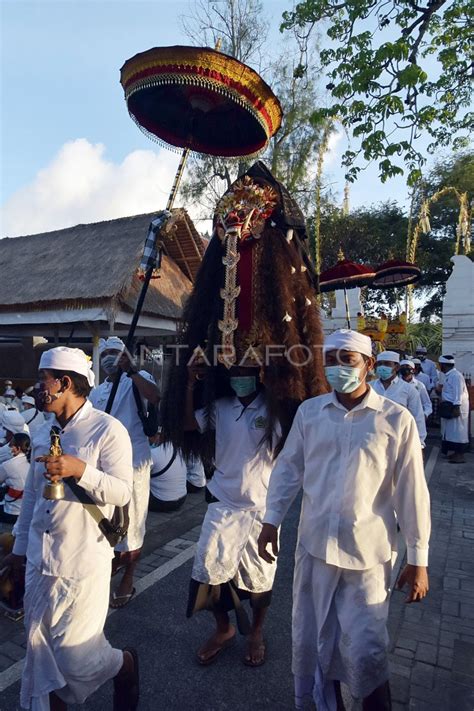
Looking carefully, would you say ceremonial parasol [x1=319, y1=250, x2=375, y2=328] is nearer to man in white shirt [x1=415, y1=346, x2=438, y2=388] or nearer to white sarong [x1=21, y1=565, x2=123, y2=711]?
man in white shirt [x1=415, y1=346, x2=438, y2=388]

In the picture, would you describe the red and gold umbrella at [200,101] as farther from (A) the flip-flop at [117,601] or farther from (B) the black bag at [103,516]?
(A) the flip-flop at [117,601]

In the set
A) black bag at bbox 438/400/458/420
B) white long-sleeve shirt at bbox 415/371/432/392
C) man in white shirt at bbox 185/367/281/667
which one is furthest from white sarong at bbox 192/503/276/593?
white long-sleeve shirt at bbox 415/371/432/392

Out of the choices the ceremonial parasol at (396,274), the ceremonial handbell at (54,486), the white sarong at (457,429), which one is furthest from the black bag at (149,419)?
the white sarong at (457,429)

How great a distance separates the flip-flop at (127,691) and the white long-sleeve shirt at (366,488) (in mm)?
1074

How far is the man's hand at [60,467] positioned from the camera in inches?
87.0

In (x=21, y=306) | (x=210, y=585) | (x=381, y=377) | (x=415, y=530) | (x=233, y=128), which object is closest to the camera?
(x=415, y=530)

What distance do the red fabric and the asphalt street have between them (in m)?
2.09

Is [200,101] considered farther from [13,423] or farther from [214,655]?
[13,423]

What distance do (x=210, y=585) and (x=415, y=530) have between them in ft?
4.40

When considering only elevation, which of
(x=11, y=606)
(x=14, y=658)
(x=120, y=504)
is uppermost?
(x=120, y=504)

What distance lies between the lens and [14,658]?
3.28 metres

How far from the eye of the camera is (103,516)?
2.50 metres

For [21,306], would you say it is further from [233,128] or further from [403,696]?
[403,696]

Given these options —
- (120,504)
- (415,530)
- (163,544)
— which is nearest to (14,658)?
(120,504)
